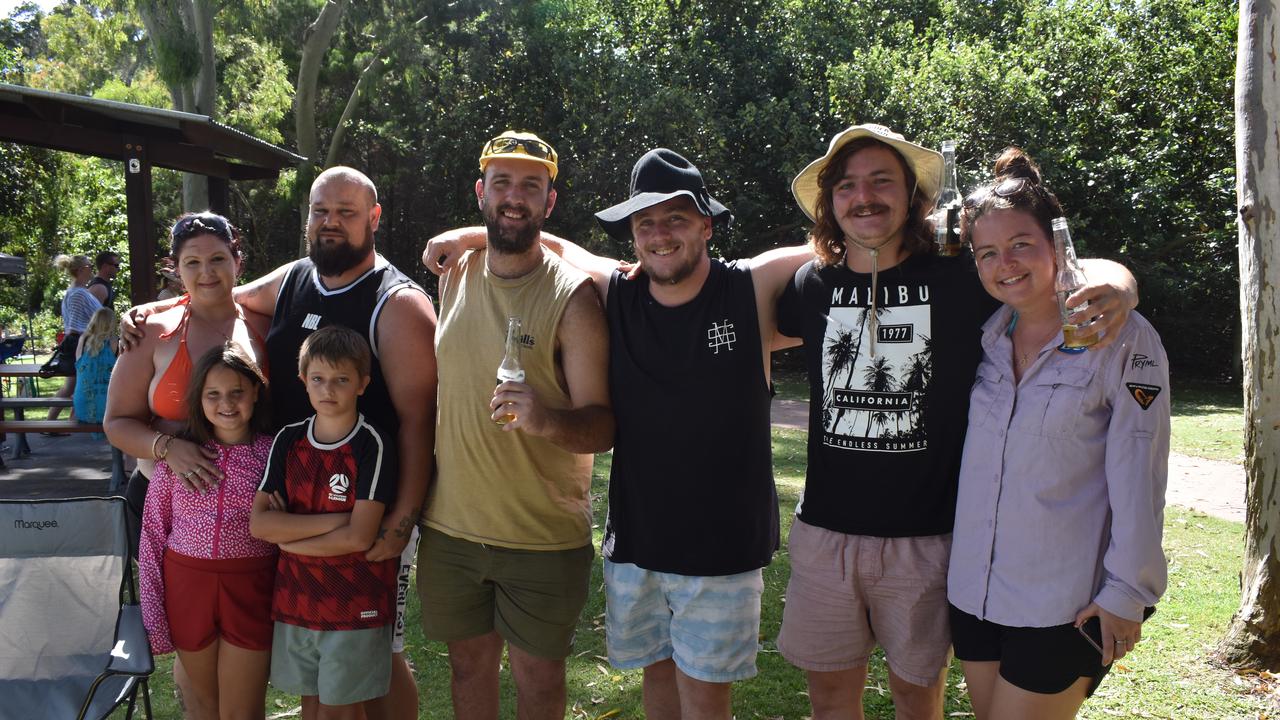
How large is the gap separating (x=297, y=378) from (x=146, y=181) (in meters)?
5.27

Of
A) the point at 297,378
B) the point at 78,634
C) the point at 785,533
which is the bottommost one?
the point at 785,533

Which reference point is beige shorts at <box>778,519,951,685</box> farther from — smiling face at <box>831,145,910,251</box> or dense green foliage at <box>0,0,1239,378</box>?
dense green foliage at <box>0,0,1239,378</box>

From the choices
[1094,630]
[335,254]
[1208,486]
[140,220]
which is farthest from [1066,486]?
[1208,486]

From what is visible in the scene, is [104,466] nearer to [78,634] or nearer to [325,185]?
[78,634]

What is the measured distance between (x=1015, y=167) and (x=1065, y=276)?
39 centimetres

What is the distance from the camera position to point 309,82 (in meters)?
19.1

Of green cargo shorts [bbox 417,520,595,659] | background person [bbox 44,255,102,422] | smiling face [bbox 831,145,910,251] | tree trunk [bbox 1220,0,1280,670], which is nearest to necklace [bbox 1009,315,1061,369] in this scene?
smiling face [bbox 831,145,910,251]

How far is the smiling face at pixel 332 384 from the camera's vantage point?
3023mm

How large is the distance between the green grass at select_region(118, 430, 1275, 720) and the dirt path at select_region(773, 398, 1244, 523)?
7.90 ft

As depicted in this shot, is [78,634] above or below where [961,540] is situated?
below

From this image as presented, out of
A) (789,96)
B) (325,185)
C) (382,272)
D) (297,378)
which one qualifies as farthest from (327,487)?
(789,96)

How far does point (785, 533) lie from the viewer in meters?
7.22

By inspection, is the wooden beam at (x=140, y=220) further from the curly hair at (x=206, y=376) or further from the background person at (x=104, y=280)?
the curly hair at (x=206, y=376)

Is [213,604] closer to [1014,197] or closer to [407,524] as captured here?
[407,524]
